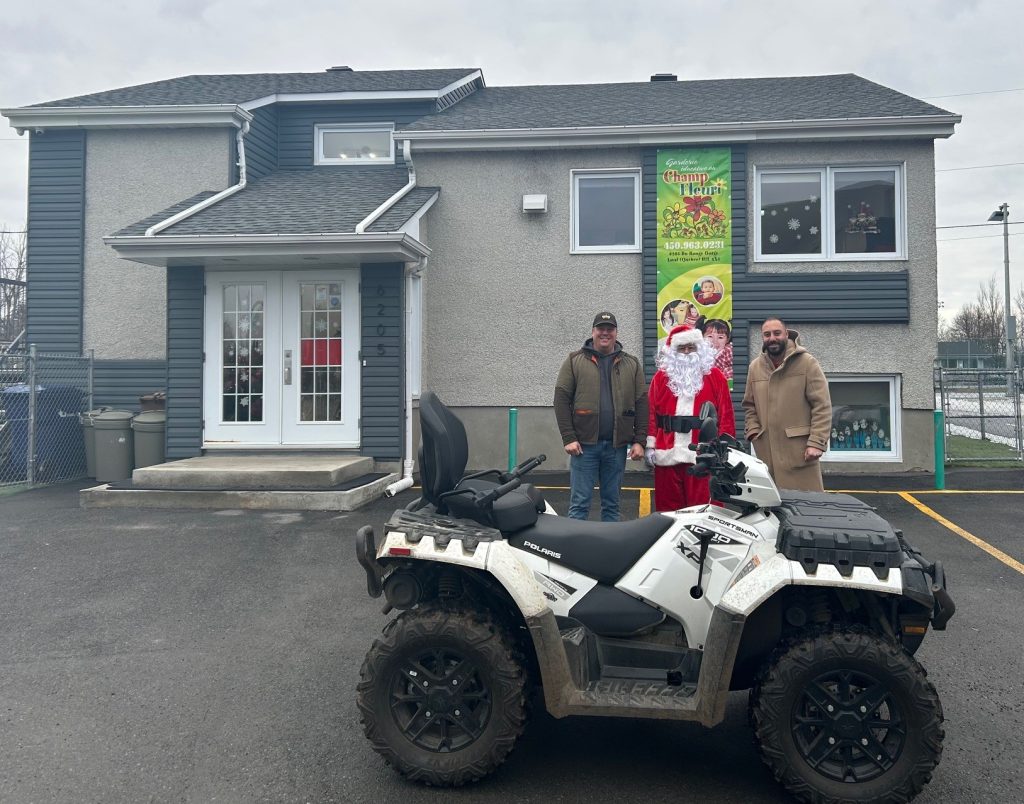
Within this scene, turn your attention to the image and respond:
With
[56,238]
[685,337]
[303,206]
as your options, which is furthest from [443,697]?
[56,238]

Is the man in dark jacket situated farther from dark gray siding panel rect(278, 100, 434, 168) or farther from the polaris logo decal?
dark gray siding panel rect(278, 100, 434, 168)

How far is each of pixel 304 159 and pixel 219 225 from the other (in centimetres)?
437

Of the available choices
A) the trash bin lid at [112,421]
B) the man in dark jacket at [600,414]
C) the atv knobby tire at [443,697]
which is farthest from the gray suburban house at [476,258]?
the atv knobby tire at [443,697]

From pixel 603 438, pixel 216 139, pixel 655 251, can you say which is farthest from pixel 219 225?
pixel 603 438

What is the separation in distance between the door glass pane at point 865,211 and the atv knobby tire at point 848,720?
30.3ft

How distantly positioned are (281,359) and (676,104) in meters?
7.50

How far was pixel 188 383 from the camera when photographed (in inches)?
391

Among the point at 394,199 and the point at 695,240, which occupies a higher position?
the point at 394,199

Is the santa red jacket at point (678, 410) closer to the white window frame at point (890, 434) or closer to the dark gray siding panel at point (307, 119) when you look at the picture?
the white window frame at point (890, 434)

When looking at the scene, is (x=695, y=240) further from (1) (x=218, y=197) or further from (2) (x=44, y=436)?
(2) (x=44, y=436)

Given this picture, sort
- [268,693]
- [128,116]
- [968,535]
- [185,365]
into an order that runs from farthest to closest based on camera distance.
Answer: [128,116] → [185,365] → [968,535] → [268,693]

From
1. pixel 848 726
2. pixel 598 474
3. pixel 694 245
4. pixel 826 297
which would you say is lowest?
pixel 848 726

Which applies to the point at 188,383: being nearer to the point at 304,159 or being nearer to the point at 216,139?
the point at 216,139

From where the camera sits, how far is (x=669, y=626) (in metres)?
2.95
